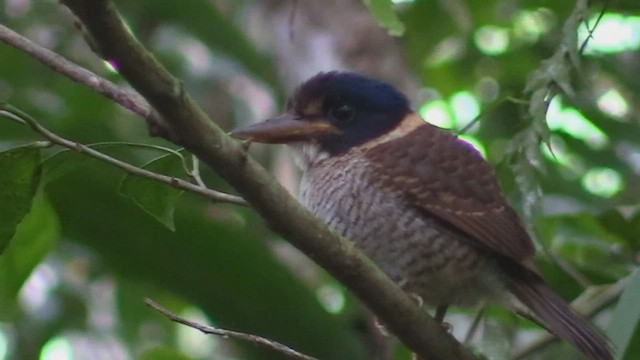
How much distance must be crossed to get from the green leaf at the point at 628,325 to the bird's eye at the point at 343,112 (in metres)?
1.17

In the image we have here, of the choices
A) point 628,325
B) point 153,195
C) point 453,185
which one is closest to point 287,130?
point 453,185

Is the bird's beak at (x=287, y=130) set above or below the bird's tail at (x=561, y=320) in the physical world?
above

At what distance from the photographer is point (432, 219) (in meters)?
2.41

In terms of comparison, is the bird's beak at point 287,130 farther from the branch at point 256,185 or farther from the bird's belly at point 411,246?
the branch at point 256,185

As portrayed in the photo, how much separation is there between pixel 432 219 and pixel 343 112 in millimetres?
422

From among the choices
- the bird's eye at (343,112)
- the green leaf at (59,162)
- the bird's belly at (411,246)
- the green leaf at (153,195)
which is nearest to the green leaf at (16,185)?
the green leaf at (59,162)

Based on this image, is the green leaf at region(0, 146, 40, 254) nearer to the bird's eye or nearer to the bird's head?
the bird's head

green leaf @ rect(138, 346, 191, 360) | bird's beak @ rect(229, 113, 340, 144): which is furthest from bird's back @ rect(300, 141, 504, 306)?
green leaf @ rect(138, 346, 191, 360)

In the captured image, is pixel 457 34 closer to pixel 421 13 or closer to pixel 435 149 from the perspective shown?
pixel 421 13

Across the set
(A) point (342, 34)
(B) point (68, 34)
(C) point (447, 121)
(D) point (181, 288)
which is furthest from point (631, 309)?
(B) point (68, 34)

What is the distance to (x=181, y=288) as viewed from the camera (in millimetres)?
2715

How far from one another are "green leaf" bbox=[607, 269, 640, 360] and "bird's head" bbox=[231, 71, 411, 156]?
3.55ft

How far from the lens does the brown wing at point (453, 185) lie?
7.81ft

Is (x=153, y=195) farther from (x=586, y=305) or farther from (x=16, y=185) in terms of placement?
(x=586, y=305)
